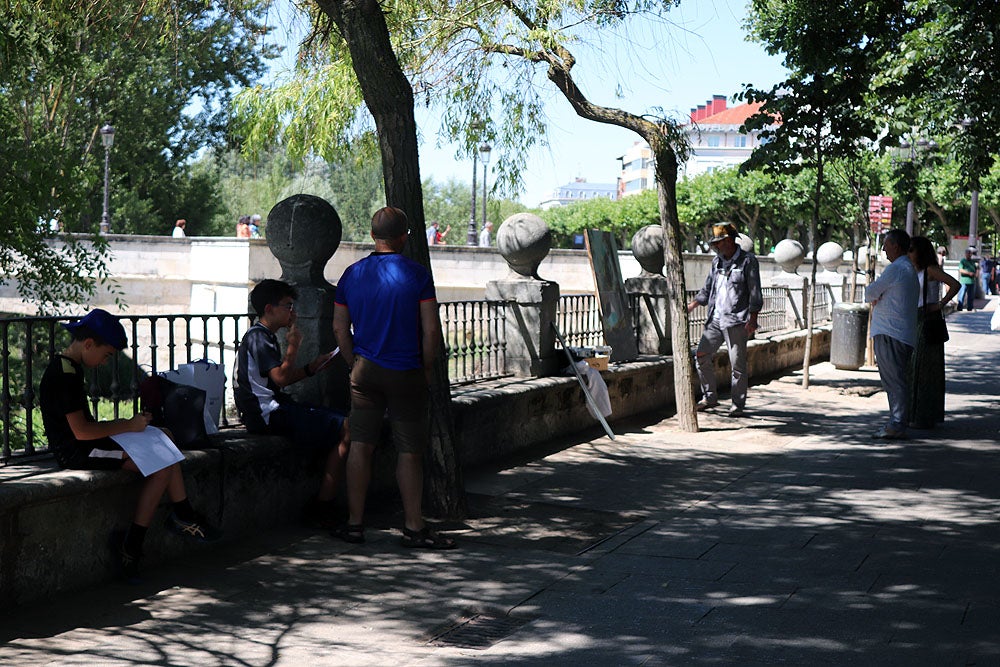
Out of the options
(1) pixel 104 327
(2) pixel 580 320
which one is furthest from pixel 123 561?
(2) pixel 580 320

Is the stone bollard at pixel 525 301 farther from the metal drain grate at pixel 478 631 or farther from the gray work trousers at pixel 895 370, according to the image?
the metal drain grate at pixel 478 631

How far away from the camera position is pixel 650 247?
1305 cm

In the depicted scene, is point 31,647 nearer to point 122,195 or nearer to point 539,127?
point 539,127

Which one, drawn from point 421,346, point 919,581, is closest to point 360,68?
point 421,346

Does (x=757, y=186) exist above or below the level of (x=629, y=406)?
above

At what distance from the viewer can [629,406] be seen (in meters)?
12.0

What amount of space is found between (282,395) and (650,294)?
22.4ft

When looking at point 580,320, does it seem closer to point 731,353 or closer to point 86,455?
point 731,353

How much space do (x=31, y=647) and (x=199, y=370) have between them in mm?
2156

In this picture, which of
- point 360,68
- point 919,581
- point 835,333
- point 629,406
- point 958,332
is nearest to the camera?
point 919,581

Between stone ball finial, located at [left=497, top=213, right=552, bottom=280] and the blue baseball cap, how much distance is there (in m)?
5.09

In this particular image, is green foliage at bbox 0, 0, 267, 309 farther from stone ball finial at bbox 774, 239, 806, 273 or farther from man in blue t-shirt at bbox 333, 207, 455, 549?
stone ball finial at bbox 774, 239, 806, 273

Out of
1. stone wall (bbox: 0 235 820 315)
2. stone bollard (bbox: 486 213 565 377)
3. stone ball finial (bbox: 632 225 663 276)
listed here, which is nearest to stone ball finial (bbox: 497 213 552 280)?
stone bollard (bbox: 486 213 565 377)

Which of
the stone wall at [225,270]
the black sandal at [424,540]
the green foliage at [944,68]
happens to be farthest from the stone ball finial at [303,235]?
the stone wall at [225,270]
